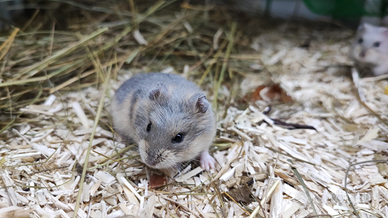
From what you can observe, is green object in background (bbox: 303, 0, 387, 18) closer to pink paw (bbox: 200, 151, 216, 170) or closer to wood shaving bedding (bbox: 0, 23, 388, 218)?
wood shaving bedding (bbox: 0, 23, 388, 218)

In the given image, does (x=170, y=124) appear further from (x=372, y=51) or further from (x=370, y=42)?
(x=370, y=42)

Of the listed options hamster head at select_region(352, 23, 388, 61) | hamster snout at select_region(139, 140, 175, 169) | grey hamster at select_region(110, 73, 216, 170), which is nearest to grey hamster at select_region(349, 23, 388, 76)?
hamster head at select_region(352, 23, 388, 61)

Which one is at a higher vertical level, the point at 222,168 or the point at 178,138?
the point at 178,138

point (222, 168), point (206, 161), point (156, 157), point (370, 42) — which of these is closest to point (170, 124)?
point (156, 157)

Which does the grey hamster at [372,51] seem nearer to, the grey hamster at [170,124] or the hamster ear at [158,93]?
the grey hamster at [170,124]

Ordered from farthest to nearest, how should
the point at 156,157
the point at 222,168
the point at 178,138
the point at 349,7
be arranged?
the point at 349,7 < the point at 222,168 < the point at 178,138 < the point at 156,157

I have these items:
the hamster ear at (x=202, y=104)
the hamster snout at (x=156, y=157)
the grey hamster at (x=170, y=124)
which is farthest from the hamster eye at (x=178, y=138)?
the hamster ear at (x=202, y=104)

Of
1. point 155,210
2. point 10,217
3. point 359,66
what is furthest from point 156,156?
point 359,66
